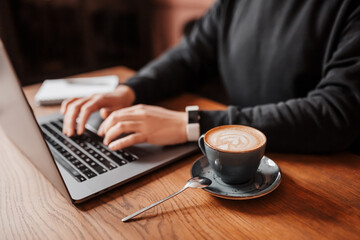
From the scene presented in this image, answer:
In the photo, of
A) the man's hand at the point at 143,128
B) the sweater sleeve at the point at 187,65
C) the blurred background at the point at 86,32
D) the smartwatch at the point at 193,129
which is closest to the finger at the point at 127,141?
the man's hand at the point at 143,128

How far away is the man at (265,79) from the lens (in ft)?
2.29

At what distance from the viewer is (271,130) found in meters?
0.69

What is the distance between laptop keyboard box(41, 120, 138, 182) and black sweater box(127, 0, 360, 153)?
225 millimetres

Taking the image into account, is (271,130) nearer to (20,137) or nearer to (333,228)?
(333,228)

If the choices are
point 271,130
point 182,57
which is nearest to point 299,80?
point 271,130

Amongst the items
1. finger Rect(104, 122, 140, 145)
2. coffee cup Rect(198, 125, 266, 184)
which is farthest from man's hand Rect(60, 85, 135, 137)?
coffee cup Rect(198, 125, 266, 184)

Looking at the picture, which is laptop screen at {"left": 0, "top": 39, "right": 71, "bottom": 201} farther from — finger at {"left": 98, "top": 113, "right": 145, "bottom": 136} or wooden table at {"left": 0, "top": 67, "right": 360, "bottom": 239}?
finger at {"left": 98, "top": 113, "right": 145, "bottom": 136}

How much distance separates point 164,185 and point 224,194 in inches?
5.0

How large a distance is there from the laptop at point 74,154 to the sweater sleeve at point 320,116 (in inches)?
6.2

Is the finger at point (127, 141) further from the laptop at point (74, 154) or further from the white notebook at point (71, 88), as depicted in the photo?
the white notebook at point (71, 88)

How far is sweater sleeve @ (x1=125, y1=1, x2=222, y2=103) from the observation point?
3.44ft

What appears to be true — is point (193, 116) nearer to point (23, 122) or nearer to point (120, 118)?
point (120, 118)

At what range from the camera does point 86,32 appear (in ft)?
9.18

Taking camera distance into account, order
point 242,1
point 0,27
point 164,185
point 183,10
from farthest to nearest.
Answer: point 183,10 → point 0,27 → point 242,1 → point 164,185
